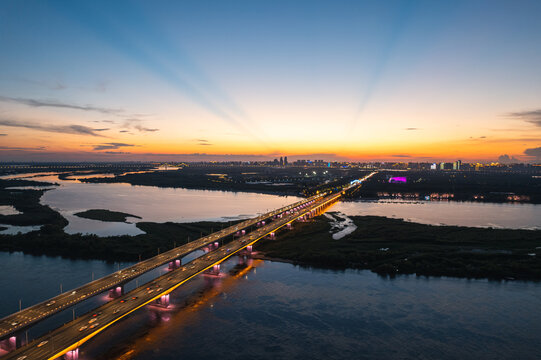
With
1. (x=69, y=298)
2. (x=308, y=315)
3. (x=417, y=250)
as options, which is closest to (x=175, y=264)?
(x=69, y=298)

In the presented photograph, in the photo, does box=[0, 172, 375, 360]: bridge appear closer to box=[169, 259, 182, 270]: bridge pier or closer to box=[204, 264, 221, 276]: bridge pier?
box=[169, 259, 182, 270]: bridge pier

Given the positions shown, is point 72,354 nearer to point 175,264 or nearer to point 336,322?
point 175,264

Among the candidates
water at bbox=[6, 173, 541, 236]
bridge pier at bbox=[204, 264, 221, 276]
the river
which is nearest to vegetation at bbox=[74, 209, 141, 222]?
water at bbox=[6, 173, 541, 236]

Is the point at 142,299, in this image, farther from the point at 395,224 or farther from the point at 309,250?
the point at 395,224

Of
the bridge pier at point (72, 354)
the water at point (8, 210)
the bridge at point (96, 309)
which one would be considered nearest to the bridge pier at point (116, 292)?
the bridge at point (96, 309)

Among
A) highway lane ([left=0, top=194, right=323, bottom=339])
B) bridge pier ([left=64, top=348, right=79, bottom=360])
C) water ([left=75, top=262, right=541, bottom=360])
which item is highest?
highway lane ([left=0, top=194, right=323, bottom=339])

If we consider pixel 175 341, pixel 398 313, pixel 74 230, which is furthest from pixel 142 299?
pixel 74 230
